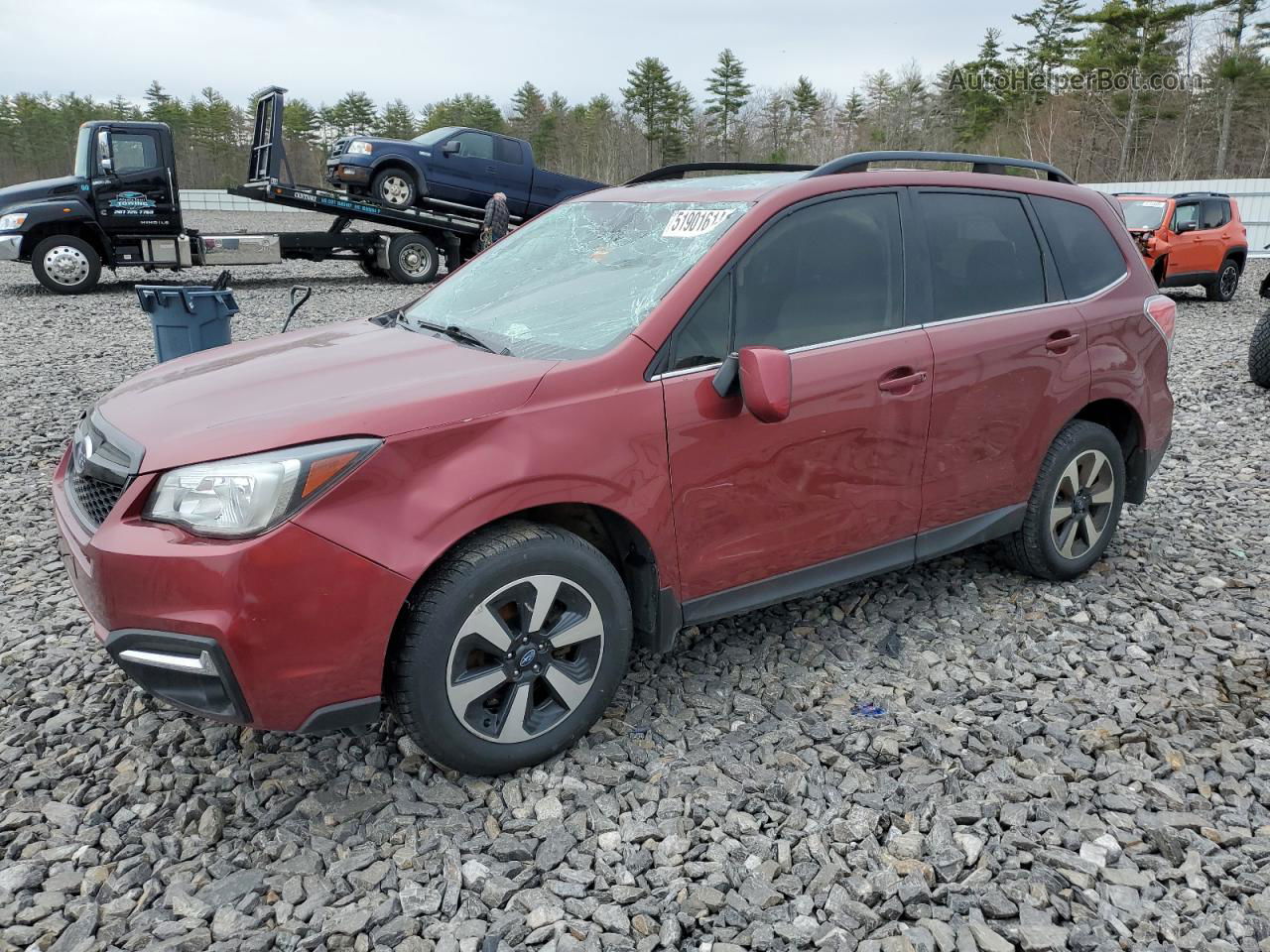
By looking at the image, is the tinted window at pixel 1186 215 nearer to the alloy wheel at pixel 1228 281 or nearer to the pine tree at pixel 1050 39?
the alloy wheel at pixel 1228 281

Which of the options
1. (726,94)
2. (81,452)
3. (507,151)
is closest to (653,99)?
(726,94)

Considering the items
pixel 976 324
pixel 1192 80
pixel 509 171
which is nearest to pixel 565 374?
pixel 976 324

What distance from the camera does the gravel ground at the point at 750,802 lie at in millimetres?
2289

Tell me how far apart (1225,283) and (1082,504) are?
14541mm

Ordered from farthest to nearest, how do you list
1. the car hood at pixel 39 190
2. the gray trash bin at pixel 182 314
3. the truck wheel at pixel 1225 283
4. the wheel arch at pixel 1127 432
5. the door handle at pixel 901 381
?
the truck wheel at pixel 1225 283
the car hood at pixel 39 190
the gray trash bin at pixel 182 314
the wheel arch at pixel 1127 432
the door handle at pixel 901 381

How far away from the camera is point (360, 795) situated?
2748 mm

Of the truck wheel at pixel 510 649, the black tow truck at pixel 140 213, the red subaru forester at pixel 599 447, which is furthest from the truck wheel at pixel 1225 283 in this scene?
the truck wheel at pixel 510 649

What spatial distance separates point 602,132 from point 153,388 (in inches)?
2607

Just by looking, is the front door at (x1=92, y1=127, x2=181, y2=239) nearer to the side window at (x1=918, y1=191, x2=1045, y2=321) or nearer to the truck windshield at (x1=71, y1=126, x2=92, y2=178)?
the truck windshield at (x1=71, y1=126, x2=92, y2=178)

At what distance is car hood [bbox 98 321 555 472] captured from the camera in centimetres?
242

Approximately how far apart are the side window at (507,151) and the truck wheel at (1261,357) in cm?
1284

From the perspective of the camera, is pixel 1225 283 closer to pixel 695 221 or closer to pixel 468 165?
pixel 468 165

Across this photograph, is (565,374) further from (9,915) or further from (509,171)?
(509,171)

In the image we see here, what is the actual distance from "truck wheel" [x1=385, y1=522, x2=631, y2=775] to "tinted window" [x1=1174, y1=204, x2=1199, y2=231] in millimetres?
15295
